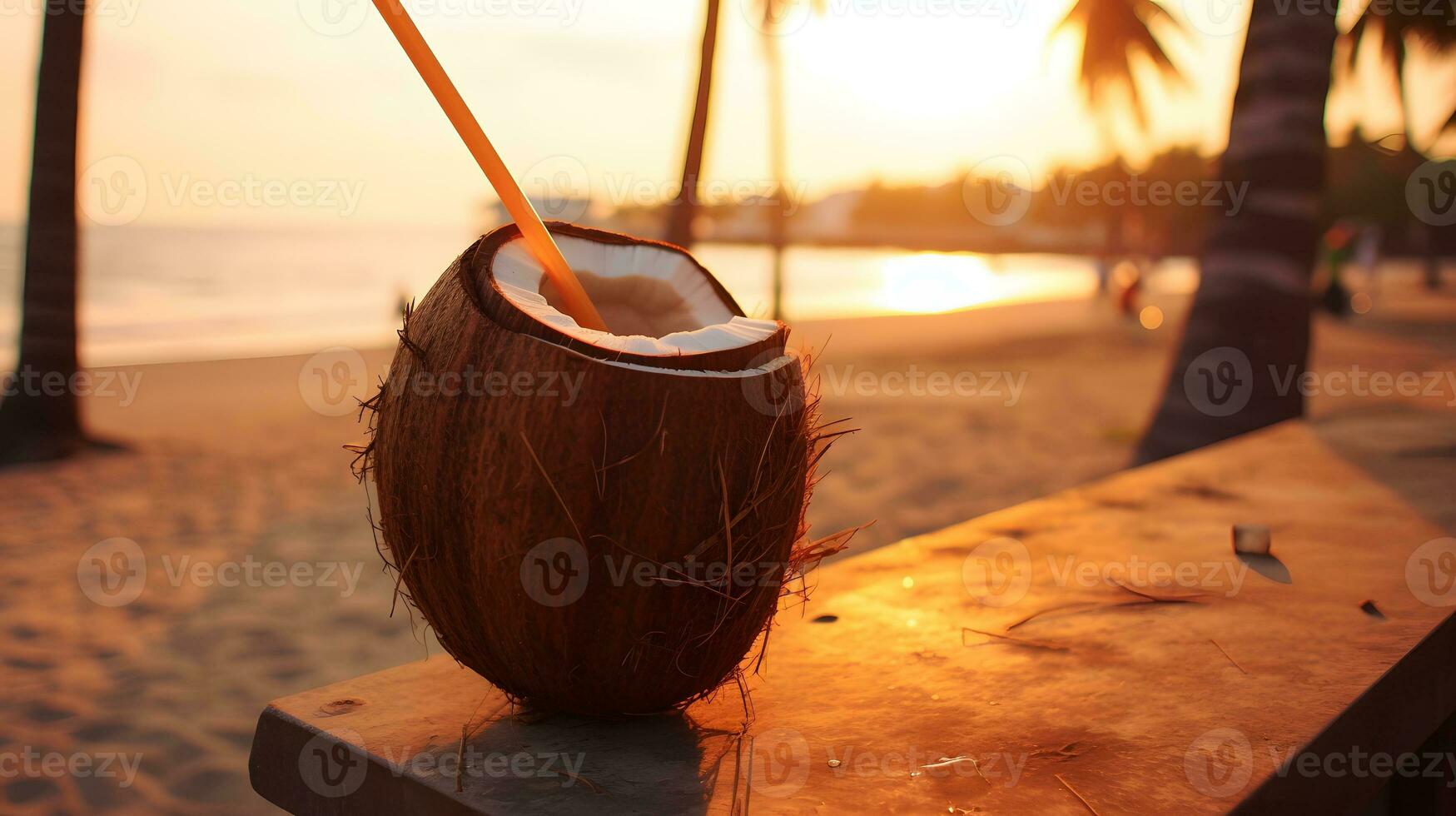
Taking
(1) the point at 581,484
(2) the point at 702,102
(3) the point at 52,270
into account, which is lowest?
(3) the point at 52,270

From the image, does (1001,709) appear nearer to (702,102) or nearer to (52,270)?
(702,102)

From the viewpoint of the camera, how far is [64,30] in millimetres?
7316

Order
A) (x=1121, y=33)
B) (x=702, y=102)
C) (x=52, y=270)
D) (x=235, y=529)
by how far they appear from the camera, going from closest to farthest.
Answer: (x=702, y=102)
(x=235, y=529)
(x=52, y=270)
(x=1121, y=33)

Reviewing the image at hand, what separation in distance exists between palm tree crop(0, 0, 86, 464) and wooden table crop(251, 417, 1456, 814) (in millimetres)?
6792

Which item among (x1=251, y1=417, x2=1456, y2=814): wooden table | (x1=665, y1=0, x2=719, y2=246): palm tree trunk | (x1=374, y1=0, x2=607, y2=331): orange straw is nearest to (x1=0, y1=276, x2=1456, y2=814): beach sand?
(x1=251, y1=417, x2=1456, y2=814): wooden table

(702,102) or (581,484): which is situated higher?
(702,102)

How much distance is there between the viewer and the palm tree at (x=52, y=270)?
732 cm

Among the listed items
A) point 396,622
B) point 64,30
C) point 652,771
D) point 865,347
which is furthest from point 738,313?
point 865,347

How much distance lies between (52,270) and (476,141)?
7379mm

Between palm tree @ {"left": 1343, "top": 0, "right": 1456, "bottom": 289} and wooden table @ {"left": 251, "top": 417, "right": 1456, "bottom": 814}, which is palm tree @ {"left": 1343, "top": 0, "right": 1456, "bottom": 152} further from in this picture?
wooden table @ {"left": 251, "top": 417, "right": 1456, "bottom": 814}

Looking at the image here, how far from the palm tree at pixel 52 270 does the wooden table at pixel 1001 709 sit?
679 cm

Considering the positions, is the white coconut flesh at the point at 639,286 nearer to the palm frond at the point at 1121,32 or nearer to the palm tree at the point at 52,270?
the palm tree at the point at 52,270

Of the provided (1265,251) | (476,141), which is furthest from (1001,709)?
(1265,251)

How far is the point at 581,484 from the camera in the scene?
170 cm
